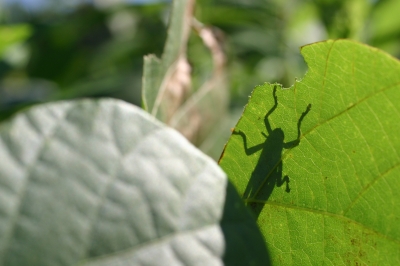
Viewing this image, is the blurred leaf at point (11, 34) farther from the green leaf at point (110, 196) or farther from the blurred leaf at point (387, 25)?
the blurred leaf at point (387, 25)

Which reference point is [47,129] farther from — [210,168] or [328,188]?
[328,188]

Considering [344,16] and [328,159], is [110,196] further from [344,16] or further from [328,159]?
[344,16]

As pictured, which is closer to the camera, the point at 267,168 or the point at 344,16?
the point at 267,168

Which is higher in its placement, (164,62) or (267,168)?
(164,62)

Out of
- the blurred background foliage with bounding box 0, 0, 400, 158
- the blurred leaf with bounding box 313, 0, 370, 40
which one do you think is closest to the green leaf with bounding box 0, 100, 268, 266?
the blurred leaf with bounding box 313, 0, 370, 40

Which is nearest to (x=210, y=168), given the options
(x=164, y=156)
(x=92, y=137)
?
(x=164, y=156)

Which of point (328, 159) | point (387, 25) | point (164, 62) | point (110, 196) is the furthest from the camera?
point (387, 25)

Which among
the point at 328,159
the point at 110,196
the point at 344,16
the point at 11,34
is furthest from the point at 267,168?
the point at 11,34

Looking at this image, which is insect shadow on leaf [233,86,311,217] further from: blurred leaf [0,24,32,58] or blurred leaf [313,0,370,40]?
blurred leaf [0,24,32,58]

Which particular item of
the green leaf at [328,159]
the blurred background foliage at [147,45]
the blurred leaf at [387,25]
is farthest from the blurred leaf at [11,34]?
the blurred leaf at [387,25]
